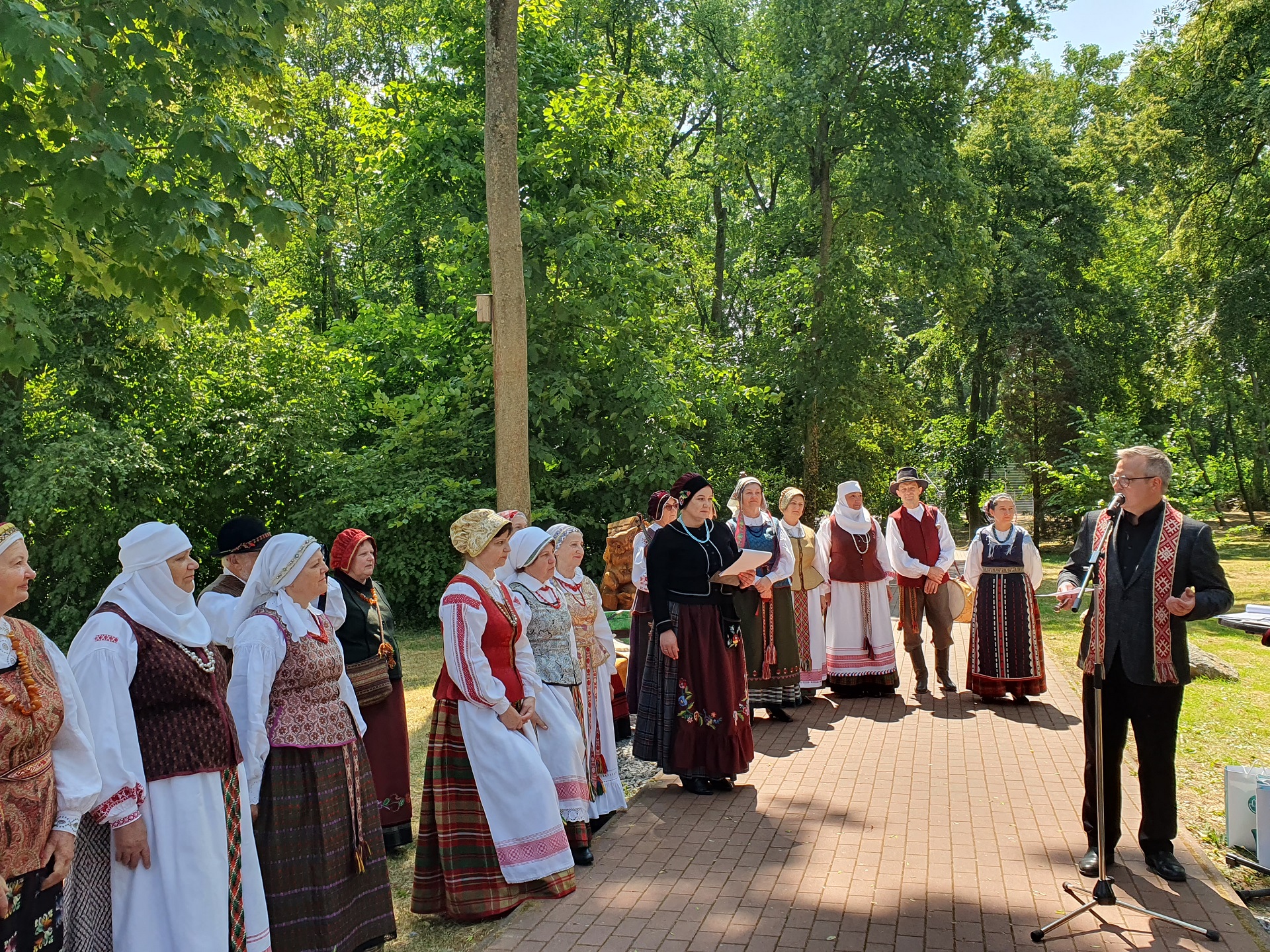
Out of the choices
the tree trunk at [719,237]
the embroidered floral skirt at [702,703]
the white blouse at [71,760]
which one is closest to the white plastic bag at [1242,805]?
the embroidered floral skirt at [702,703]

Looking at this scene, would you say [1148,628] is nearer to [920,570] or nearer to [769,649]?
[769,649]

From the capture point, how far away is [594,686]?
6.72 meters

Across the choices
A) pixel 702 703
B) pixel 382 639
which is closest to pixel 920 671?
pixel 702 703

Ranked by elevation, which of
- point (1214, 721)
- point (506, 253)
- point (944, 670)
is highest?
point (506, 253)

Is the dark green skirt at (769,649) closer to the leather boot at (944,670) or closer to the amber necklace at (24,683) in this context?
the leather boot at (944,670)

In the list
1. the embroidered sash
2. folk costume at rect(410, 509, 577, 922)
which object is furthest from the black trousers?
folk costume at rect(410, 509, 577, 922)

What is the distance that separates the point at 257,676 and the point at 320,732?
0.39m

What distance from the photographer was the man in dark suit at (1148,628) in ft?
17.4

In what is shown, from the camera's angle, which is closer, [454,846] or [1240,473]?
Answer: [454,846]

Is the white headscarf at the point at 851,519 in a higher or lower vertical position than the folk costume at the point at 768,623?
higher

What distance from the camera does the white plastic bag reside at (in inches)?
221

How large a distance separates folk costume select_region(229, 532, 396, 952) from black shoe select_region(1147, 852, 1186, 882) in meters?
3.94

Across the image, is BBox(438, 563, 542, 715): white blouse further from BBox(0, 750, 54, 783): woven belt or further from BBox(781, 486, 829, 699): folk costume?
BBox(781, 486, 829, 699): folk costume

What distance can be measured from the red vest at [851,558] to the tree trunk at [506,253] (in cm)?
383
